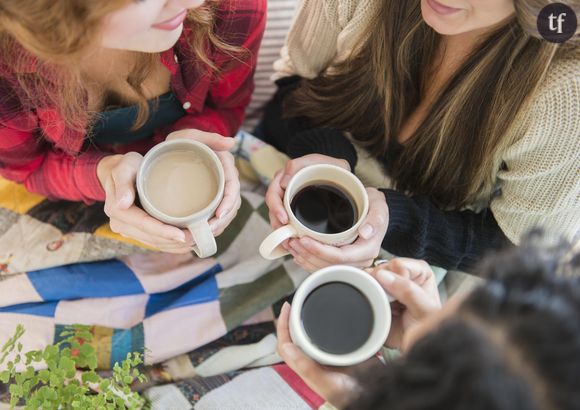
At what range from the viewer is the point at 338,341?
0.71m

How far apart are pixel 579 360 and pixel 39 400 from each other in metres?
0.73

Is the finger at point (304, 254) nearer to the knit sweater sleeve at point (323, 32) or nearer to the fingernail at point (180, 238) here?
the fingernail at point (180, 238)

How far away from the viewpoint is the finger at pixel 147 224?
0.79 meters

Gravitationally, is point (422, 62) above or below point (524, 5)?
below

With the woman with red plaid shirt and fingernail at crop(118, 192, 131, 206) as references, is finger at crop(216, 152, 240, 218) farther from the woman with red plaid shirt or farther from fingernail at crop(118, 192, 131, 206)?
fingernail at crop(118, 192, 131, 206)

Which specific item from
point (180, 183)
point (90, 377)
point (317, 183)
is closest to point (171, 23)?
point (180, 183)

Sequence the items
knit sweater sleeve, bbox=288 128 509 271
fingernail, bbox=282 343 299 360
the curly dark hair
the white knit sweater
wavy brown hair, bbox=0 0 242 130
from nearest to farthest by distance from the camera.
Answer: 1. the curly dark hair
2. wavy brown hair, bbox=0 0 242 130
3. fingernail, bbox=282 343 299 360
4. the white knit sweater
5. knit sweater sleeve, bbox=288 128 509 271

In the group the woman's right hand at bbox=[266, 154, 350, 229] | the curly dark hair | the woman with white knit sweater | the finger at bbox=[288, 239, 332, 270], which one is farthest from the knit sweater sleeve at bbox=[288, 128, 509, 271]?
the curly dark hair

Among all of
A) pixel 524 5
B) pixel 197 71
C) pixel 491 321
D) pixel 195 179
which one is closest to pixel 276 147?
pixel 197 71

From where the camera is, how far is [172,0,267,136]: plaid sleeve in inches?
37.3

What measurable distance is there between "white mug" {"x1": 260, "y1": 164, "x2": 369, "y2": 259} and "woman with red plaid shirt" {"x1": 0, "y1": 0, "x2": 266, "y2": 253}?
0.09m

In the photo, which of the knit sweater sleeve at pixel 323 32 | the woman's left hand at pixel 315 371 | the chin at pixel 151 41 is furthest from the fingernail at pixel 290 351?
the knit sweater sleeve at pixel 323 32

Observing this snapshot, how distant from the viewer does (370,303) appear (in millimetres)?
718

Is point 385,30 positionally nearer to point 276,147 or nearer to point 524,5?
point 524,5
